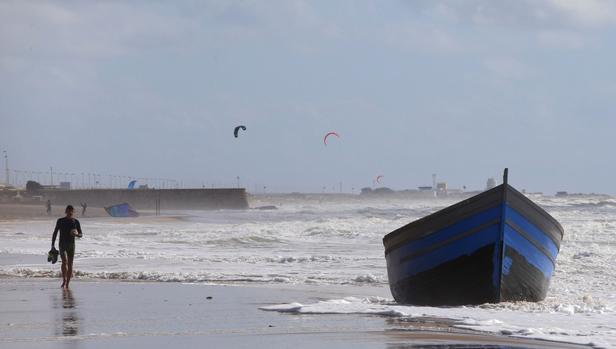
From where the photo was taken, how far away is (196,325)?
1064 cm

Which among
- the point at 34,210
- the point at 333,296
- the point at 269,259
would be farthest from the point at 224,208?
Result: the point at 333,296

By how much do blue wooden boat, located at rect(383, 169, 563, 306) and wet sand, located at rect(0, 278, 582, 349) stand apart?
1399 mm

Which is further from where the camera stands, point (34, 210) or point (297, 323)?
point (34, 210)

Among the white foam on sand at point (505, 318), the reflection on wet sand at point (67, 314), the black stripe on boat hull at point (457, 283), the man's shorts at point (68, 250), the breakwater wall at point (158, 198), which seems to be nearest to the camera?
the white foam on sand at point (505, 318)

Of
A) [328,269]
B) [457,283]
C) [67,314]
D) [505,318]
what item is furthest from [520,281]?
[328,269]

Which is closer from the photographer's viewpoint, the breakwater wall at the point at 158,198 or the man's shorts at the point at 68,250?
the man's shorts at the point at 68,250

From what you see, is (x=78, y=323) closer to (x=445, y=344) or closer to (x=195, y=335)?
(x=195, y=335)

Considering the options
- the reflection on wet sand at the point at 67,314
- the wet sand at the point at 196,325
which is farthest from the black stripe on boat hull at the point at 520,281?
the reflection on wet sand at the point at 67,314

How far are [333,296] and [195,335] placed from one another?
451 centimetres

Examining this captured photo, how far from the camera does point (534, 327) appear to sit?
10430mm

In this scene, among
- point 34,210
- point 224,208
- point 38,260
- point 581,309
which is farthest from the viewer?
point 224,208

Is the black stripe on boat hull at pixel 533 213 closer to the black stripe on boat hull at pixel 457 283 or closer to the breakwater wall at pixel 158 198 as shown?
the black stripe on boat hull at pixel 457 283

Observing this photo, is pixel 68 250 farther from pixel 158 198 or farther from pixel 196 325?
pixel 158 198

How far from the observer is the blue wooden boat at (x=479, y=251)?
11992mm
